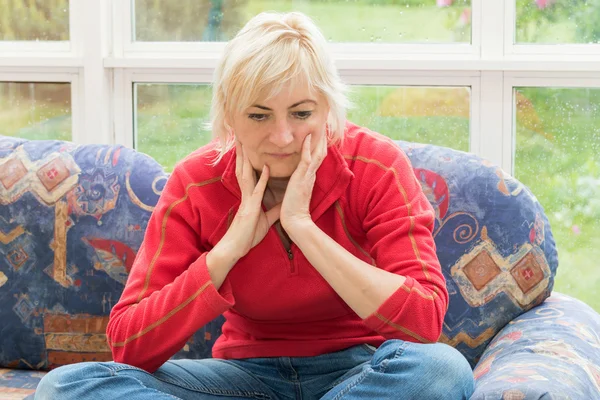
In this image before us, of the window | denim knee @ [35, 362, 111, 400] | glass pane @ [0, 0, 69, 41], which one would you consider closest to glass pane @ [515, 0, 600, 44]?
the window

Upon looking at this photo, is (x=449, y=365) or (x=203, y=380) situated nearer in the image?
(x=449, y=365)

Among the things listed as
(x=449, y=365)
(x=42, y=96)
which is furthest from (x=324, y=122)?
(x=42, y=96)

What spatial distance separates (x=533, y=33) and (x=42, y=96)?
155 cm

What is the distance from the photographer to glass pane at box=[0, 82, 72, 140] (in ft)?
9.16

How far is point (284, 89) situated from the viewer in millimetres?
1674

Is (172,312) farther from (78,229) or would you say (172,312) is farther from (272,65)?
(78,229)

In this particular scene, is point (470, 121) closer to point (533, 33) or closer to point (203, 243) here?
point (533, 33)

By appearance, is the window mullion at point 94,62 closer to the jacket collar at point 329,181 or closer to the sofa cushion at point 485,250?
the jacket collar at point 329,181

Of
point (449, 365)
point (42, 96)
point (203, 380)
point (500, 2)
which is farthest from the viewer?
point (42, 96)

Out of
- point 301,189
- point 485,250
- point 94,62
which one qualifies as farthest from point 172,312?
point 94,62

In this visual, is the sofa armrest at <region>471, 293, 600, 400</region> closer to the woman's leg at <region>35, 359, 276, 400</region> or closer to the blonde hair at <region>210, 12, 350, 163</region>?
the woman's leg at <region>35, 359, 276, 400</region>

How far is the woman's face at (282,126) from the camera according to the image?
5.54ft

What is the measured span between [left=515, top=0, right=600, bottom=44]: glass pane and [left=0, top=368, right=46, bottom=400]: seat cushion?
163 centimetres

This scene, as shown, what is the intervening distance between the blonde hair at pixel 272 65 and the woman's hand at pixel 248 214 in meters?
0.11
